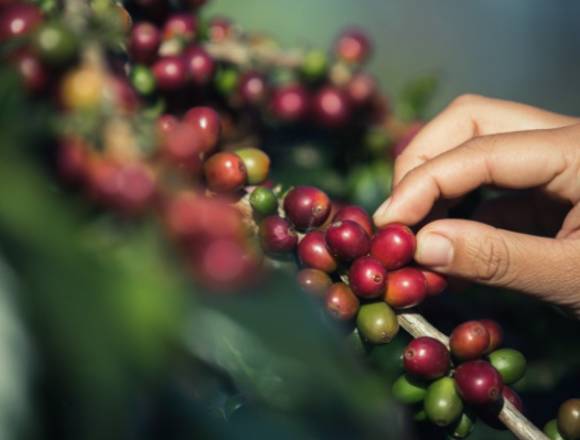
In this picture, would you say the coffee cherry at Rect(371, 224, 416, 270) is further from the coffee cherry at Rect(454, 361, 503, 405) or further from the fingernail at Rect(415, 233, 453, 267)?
the coffee cherry at Rect(454, 361, 503, 405)

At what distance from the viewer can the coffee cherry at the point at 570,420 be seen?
1157mm

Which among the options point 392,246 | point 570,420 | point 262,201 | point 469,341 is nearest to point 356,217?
point 392,246

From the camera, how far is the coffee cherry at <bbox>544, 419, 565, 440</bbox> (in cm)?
120

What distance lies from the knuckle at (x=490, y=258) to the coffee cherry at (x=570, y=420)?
315 mm

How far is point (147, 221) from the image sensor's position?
0.48 meters

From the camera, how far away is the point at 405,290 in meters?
1.18

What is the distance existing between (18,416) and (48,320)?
0.18 ft

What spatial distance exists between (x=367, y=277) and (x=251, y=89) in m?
0.50

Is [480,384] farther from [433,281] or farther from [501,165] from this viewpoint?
[501,165]

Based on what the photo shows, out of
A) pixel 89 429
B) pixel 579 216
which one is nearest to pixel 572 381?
pixel 579 216

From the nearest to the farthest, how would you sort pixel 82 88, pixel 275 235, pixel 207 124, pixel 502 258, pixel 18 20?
pixel 82 88 → pixel 18 20 → pixel 275 235 → pixel 207 124 → pixel 502 258

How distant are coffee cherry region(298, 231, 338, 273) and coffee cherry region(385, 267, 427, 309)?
121mm

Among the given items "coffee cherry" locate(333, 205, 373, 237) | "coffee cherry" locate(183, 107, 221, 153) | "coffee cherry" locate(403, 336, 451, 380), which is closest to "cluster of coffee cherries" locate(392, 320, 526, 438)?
"coffee cherry" locate(403, 336, 451, 380)

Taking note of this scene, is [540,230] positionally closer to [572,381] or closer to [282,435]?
[572,381]
